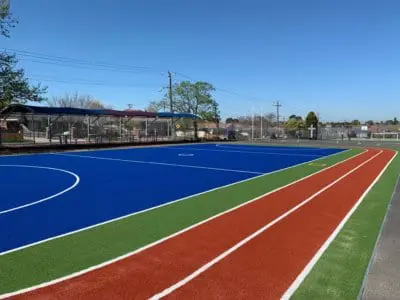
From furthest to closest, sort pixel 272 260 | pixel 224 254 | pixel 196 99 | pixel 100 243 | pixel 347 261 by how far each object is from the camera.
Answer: pixel 196 99
pixel 100 243
pixel 224 254
pixel 272 260
pixel 347 261

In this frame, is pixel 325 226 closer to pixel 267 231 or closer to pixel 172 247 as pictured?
pixel 267 231

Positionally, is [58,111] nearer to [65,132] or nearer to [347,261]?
[65,132]

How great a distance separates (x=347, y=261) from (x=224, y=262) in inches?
71.8

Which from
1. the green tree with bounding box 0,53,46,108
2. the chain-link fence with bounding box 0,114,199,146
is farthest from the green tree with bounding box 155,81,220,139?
the green tree with bounding box 0,53,46,108

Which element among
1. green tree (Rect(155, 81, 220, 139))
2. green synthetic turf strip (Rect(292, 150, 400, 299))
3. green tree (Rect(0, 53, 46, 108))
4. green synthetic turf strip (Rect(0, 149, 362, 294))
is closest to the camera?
green synthetic turf strip (Rect(292, 150, 400, 299))

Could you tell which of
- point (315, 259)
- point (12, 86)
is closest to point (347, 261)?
point (315, 259)

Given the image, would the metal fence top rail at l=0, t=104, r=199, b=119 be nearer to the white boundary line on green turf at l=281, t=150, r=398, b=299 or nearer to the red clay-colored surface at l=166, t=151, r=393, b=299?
the red clay-colored surface at l=166, t=151, r=393, b=299

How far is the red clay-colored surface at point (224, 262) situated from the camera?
459cm

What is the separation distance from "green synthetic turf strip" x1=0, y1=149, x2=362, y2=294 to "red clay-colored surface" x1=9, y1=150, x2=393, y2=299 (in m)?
0.36

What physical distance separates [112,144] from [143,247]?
33426 millimetres

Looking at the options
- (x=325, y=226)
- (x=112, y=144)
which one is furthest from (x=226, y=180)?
(x=112, y=144)

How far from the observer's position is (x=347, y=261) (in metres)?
5.54

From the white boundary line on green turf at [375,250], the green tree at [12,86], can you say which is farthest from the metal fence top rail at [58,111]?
the white boundary line on green turf at [375,250]

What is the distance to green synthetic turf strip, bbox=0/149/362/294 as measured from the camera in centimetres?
514
